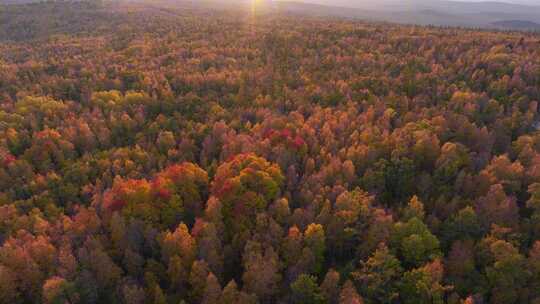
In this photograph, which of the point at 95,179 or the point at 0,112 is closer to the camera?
the point at 95,179

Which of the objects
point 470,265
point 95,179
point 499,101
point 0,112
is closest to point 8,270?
point 95,179

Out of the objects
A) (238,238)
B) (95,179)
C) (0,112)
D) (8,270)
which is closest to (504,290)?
(238,238)

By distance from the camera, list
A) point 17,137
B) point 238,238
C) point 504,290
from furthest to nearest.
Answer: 1. point 17,137
2. point 238,238
3. point 504,290

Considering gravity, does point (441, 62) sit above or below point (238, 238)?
above

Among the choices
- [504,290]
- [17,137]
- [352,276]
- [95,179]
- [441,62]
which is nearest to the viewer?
[504,290]

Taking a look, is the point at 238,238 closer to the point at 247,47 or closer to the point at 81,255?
the point at 81,255

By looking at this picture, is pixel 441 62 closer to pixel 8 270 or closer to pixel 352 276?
pixel 352 276

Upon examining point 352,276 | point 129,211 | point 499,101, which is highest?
point 499,101
